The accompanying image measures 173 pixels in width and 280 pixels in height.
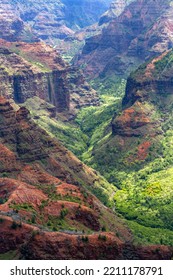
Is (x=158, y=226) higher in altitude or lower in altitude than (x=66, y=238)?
lower

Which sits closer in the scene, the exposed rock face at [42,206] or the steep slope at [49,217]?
the steep slope at [49,217]

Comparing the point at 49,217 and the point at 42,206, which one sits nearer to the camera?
the point at 49,217

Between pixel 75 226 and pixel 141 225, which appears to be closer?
pixel 75 226

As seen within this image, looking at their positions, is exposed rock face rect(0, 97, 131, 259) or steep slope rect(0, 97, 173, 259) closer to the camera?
steep slope rect(0, 97, 173, 259)

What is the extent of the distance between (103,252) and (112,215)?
69.5m

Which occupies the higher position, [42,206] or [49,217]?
[42,206]

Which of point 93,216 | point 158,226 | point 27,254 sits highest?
point 27,254

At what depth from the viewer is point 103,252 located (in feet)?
376

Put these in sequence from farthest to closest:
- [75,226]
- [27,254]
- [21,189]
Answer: [21,189] < [75,226] < [27,254]

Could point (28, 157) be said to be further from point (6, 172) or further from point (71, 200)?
point (71, 200)

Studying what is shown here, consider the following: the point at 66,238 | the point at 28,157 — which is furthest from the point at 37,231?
the point at 28,157

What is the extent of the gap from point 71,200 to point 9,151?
30.0m

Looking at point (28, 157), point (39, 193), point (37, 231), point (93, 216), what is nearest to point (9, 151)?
point (28, 157)

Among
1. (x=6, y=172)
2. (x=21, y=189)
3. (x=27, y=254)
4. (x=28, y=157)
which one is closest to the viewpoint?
(x=27, y=254)
